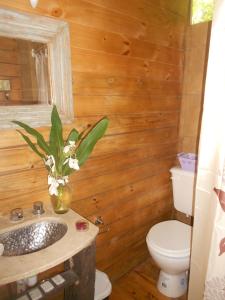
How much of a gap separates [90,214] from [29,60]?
96 centimetres

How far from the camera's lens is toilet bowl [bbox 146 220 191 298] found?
56.2 inches

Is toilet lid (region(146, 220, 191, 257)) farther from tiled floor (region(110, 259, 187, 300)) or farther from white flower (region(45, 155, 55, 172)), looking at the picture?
white flower (region(45, 155, 55, 172))

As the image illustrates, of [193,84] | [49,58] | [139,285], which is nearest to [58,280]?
[139,285]

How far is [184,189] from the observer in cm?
177

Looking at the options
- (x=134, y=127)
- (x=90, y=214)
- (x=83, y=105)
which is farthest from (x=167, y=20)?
(x=90, y=214)

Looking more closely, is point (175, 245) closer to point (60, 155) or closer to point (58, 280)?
point (58, 280)

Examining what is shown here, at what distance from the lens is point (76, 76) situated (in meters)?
1.24

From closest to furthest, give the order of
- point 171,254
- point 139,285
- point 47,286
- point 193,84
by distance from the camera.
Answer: point 47,286, point 171,254, point 139,285, point 193,84

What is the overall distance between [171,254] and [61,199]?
0.80 meters

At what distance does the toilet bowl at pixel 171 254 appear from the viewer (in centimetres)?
143

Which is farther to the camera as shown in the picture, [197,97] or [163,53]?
[197,97]

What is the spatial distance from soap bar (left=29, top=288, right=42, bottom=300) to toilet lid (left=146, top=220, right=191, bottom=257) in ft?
2.56

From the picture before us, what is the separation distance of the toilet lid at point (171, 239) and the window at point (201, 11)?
1615mm

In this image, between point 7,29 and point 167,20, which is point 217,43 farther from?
point 167,20
